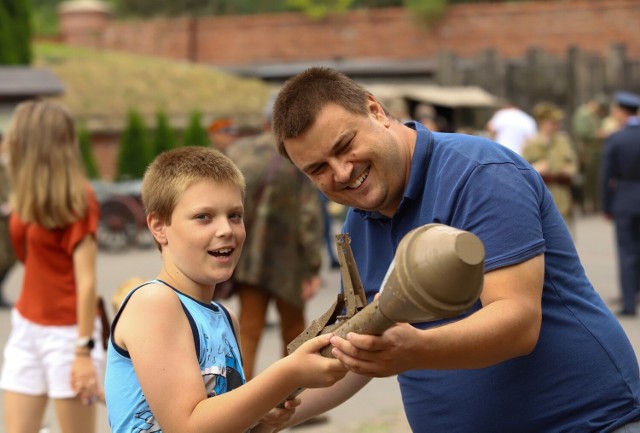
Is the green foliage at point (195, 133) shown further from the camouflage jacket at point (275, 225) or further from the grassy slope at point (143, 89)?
the camouflage jacket at point (275, 225)

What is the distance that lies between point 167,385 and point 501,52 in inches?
1410

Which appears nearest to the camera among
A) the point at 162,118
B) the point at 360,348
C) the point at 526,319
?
the point at 360,348

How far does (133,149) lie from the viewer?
945 inches

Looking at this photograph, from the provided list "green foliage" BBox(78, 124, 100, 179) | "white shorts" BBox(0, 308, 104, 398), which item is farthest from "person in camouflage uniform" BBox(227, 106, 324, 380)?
"green foliage" BBox(78, 124, 100, 179)

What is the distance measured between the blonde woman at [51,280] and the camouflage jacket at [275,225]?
1.85 meters

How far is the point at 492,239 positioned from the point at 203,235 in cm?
66

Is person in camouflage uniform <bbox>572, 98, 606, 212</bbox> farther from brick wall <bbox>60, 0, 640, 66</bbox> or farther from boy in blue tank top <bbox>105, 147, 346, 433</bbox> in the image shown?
boy in blue tank top <bbox>105, 147, 346, 433</bbox>

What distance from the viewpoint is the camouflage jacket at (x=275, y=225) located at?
6.58 meters

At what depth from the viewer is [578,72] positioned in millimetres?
26188

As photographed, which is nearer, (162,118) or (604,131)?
(604,131)

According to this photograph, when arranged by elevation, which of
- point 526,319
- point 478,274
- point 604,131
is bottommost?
point 604,131

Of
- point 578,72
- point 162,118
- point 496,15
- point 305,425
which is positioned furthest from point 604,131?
point 496,15

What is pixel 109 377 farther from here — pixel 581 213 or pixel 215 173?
pixel 581 213

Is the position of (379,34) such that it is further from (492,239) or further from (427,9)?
(492,239)
